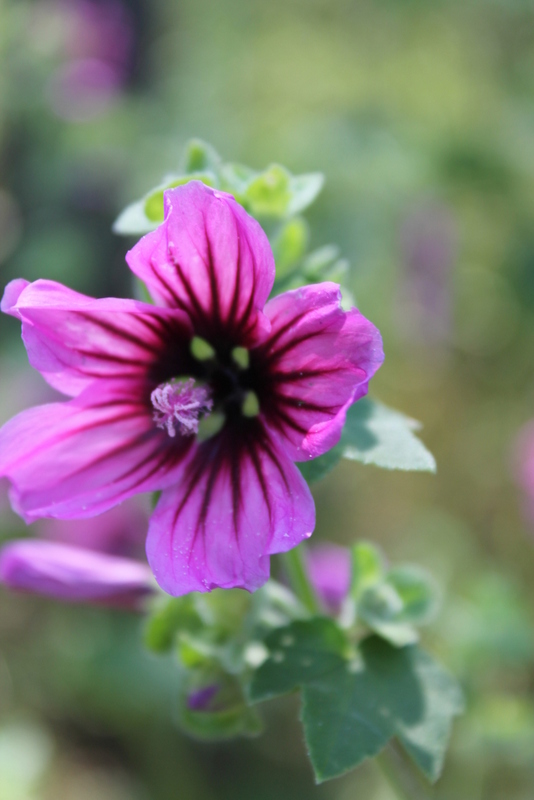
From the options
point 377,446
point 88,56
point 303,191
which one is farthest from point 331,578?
point 88,56

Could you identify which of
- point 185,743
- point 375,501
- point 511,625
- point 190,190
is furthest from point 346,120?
point 190,190

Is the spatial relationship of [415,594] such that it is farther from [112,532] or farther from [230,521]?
[112,532]

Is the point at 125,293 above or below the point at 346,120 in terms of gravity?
below

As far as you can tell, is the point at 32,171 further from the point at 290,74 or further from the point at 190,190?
the point at 190,190

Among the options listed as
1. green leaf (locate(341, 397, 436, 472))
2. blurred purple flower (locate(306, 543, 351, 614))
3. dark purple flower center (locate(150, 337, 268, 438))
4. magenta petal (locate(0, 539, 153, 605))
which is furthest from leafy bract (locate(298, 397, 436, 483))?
blurred purple flower (locate(306, 543, 351, 614))

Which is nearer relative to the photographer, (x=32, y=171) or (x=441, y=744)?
(x=441, y=744)

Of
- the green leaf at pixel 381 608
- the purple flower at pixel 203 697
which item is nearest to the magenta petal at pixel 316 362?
the green leaf at pixel 381 608
